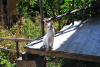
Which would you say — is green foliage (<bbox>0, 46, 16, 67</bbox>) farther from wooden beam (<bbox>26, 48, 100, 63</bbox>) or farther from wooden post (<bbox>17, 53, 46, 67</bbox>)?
wooden beam (<bbox>26, 48, 100, 63</bbox>)

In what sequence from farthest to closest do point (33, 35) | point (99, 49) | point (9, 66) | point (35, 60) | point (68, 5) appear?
1. point (68, 5)
2. point (33, 35)
3. point (9, 66)
4. point (35, 60)
5. point (99, 49)

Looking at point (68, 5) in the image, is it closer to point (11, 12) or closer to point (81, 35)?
point (81, 35)

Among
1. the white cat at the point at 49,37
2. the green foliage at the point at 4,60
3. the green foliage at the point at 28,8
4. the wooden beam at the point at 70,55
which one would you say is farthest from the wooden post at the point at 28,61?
the green foliage at the point at 28,8

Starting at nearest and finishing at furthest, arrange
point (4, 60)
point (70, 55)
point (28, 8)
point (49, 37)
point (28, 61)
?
point (70, 55), point (49, 37), point (28, 61), point (4, 60), point (28, 8)

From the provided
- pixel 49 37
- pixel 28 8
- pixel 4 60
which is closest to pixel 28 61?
pixel 49 37

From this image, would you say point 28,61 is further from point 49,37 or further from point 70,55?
point 70,55

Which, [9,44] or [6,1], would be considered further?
[6,1]

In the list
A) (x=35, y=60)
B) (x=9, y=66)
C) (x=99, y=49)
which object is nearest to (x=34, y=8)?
(x=9, y=66)

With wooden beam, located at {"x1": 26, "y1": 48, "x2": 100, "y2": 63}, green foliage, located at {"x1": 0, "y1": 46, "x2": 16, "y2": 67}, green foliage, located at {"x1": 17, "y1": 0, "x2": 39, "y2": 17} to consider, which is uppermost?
green foliage, located at {"x1": 17, "y1": 0, "x2": 39, "y2": 17}

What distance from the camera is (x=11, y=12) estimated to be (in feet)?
38.2

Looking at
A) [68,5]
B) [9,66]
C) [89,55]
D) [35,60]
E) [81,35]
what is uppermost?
[68,5]

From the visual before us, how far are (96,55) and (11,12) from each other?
1006 centimetres

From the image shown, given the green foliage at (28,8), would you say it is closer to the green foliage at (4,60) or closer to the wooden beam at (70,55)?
the green foliage at (4,60)

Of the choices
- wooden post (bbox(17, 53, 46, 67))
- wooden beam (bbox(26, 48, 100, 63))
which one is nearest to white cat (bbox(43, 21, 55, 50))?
wooden beam (bbox(26, 48, 100, 63))
